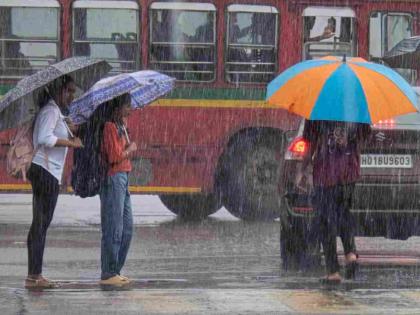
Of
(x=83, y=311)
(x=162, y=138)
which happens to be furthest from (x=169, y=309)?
(x=162, y=138)

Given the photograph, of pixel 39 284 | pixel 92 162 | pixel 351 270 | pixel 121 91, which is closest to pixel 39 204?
pixel 92 162

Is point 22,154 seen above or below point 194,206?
above

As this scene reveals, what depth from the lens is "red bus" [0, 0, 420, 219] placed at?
622 inches

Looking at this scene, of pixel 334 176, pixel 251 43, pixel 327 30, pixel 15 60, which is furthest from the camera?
pixel 327 30

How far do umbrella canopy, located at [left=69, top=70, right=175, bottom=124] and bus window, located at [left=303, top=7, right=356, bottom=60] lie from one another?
681 cm

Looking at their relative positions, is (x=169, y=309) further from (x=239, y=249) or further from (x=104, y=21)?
(x=104, y=21)

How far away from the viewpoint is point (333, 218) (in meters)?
9.66

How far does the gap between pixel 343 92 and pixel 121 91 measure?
169cm

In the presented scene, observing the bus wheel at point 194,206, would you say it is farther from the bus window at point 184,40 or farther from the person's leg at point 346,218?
the person's leg at point 346,218

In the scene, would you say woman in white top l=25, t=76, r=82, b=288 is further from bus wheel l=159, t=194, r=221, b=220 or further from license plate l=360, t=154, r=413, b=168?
bus wheel l=159, t=194, r=221, b=220

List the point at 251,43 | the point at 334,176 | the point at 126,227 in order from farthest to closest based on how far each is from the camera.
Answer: the point at 251,43 → the point at 126,227 → the point at 334,176

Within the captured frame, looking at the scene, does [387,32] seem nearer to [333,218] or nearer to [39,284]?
[333,218]

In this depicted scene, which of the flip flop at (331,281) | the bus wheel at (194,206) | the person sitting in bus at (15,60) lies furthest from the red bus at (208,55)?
the flip flop at (331,281)

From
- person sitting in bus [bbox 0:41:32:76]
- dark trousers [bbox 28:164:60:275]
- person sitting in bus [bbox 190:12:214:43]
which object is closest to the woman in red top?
dark trousers [bbox 28:164:60:275]
